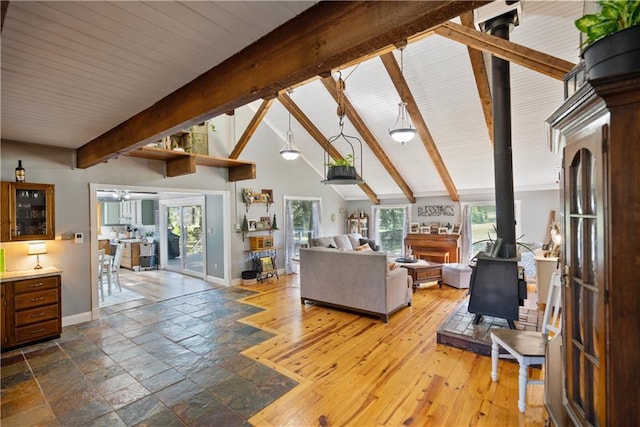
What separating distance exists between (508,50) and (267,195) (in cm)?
544

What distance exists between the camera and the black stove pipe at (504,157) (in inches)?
146

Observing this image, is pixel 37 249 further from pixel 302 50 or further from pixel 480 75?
pixel 480 75

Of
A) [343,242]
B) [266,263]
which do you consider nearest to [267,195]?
[266,263]

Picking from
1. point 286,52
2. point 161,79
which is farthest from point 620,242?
point 161,79

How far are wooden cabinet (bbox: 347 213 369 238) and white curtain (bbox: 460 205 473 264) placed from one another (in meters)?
2.96

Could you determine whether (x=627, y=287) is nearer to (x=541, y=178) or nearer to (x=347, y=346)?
(x=347, y=346)

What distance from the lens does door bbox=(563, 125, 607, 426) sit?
3.66ft

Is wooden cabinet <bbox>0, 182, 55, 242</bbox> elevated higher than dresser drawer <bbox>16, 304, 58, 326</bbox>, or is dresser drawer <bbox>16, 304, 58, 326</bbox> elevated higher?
wooden cabinet <bbox>0, 182, 55, 242</bbox>

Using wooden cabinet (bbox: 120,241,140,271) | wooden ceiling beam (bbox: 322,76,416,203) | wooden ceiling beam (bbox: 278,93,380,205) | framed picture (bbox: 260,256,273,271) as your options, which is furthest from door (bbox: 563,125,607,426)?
wooden cabinet (bbox: 120,241,140,271)

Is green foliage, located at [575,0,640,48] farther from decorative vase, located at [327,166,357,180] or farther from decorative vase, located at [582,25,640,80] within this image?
decorative vase, located at [327,166,357,180]

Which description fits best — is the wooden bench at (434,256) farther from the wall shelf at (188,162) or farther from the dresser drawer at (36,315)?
the dresser drawer at (36,315)

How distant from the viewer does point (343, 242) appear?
809cm

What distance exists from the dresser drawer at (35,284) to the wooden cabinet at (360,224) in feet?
25.0

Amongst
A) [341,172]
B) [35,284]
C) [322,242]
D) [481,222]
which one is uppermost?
[341,172]
